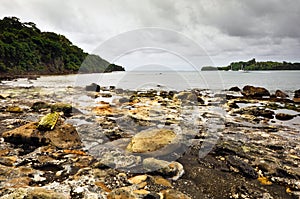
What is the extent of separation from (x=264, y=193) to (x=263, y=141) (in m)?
3.83

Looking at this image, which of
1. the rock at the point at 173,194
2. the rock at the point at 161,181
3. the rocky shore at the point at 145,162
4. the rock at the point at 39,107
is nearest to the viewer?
the rock at the point at 173,194

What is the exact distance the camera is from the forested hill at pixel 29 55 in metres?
51.6

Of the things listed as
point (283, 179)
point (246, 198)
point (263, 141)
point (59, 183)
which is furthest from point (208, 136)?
point (59, 183)

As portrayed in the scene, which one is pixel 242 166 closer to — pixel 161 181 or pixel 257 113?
pixel 161 181

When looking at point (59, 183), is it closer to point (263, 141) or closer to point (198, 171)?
point (198, 171)

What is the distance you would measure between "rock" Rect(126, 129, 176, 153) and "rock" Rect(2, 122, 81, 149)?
187 cm

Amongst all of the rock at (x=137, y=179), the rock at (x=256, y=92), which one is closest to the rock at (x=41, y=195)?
the rock at (x=137, y=179)

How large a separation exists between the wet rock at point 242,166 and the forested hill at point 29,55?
33.9 meters

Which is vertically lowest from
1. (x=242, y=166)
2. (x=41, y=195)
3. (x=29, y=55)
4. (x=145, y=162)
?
(x=242, y=166)

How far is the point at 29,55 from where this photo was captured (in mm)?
59500

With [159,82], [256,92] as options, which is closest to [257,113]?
A: [256,92]

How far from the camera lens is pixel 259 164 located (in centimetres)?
552

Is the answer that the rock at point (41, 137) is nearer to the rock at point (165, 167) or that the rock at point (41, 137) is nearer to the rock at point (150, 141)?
the rock at point (150, 141)

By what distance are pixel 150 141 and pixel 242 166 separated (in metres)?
2.45
